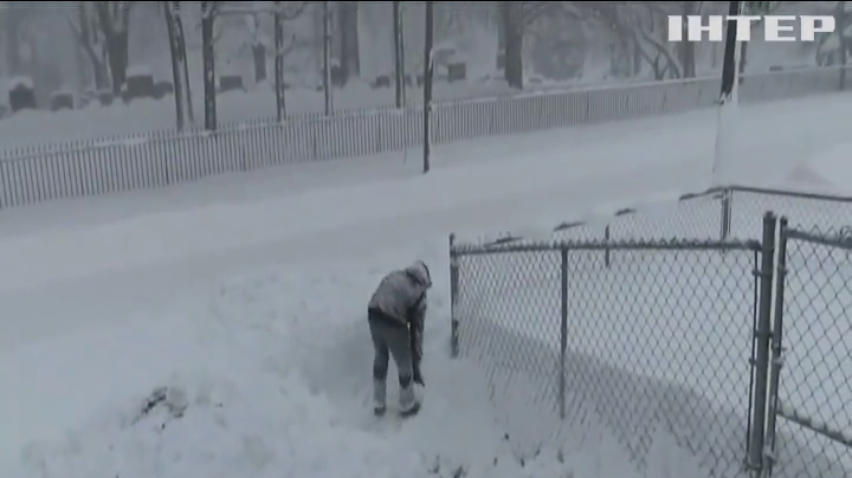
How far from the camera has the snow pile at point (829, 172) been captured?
8.22 meters

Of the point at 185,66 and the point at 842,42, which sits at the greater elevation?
the point at 842,42

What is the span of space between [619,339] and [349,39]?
20.7 meters

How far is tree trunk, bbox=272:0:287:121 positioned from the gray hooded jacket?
14.6m

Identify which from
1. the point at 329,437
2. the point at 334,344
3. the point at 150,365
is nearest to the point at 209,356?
the point at 150,365

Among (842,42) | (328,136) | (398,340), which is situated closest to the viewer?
(398,340)

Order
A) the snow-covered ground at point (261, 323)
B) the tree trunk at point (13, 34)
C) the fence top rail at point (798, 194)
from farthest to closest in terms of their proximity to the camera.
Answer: the tree trunk at point (13, 34)
the fence top rail at point (798, 194)
the snow-covered ground at point (261, 323)

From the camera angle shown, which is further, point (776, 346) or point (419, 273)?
point (419, 273)

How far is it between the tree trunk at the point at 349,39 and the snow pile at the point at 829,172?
1644 cm

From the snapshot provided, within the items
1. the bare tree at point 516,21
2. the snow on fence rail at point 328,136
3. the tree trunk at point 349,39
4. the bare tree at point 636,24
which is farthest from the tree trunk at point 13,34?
the bare tree at point 636,24

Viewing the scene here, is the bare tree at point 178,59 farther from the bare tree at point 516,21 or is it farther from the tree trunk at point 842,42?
the tree trunk at point 842,42

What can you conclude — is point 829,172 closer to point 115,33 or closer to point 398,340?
point 398,340

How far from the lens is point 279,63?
72.9ft

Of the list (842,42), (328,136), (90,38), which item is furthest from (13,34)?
(842,42)
